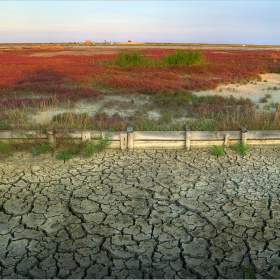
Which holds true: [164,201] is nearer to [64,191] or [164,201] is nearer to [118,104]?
[64,191]

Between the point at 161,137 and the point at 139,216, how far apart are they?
2752 mm

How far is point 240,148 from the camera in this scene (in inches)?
261

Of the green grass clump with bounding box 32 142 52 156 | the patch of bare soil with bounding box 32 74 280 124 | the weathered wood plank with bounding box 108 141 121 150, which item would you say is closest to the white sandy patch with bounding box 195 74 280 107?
the patch of bare soil with bounding box 32 74 280 124

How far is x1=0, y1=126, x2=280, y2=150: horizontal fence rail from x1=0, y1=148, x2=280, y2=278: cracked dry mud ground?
1.36 feet

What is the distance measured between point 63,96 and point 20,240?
28.8 ft

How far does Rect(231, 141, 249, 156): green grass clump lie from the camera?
6605mm

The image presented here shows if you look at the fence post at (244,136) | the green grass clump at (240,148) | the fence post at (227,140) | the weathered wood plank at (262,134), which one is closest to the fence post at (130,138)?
the fence post at (227,140)

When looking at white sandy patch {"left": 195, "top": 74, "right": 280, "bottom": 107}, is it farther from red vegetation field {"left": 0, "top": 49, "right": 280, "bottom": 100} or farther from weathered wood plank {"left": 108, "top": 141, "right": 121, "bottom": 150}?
weathered wood plank {"left": 108, "top": 141, "right": 121, "bottom": 150}

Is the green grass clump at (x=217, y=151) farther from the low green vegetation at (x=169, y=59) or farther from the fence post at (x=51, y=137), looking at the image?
the low green vegetation at (x=169, y=59)

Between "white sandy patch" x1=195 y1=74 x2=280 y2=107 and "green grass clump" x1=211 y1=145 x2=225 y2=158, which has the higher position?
"white sandy patch" x1=195 y1=74 x2=280 y2=107

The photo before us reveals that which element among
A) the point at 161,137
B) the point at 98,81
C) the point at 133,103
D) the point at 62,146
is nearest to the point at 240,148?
the point at 161,137

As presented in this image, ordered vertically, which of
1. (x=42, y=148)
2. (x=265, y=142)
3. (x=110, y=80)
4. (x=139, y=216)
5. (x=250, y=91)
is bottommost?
(x=139, y=216)

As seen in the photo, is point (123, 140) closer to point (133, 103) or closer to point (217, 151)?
point (217, 151)

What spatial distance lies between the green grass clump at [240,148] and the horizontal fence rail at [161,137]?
10cm
